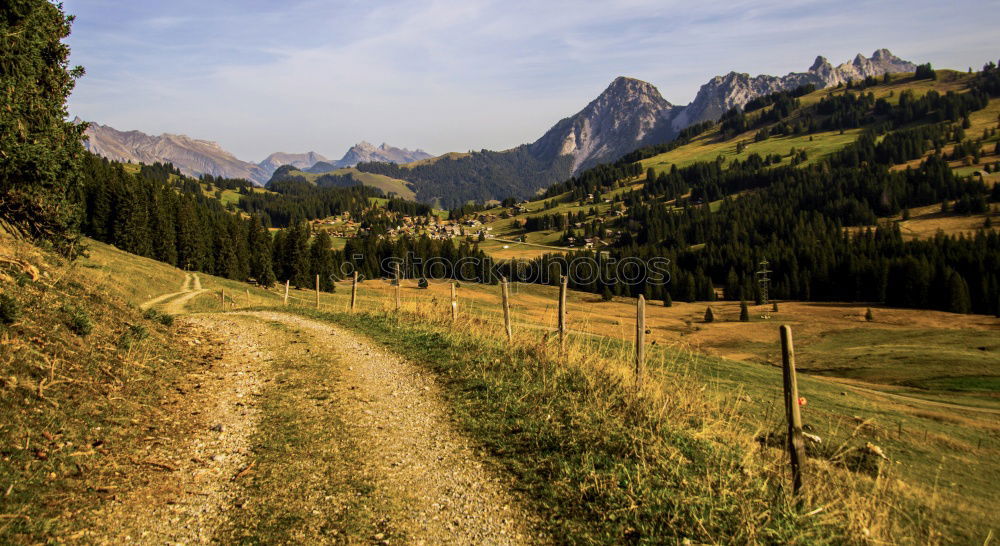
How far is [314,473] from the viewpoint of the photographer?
792 centimetres


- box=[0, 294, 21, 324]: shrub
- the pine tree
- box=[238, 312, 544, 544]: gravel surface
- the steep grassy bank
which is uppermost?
box=[0, 294, 21, 324]: shrub

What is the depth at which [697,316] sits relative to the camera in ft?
325

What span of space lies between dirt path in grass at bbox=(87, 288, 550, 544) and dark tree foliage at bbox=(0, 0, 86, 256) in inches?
697

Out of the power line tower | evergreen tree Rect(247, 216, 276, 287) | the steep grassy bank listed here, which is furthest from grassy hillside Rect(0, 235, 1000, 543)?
the power line tower

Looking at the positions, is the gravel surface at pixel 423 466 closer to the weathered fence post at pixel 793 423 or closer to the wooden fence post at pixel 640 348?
the weathered fence post at pixel 793 423

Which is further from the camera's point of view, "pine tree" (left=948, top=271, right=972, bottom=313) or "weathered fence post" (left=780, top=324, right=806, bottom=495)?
"pine tree" (left=948, top=271, right=972, bottom=313)

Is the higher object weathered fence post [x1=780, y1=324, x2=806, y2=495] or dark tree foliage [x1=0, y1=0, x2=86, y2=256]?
dark tree foliage [x1=0, y1=0, x2=86, y2=256]

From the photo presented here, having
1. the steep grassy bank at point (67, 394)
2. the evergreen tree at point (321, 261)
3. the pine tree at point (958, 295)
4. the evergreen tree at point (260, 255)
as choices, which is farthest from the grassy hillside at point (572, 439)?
the pine tree at point (958, 295)

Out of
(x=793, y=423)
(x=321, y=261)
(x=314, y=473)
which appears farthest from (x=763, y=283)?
(x=314, y=473)

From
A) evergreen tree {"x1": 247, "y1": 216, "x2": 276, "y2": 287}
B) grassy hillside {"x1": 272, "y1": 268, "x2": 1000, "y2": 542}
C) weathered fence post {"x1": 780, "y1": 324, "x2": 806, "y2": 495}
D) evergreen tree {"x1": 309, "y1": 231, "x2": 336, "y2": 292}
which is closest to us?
weathered fence post {"x1": 780, "y1": 324, "x2": 806, "y2": 495}

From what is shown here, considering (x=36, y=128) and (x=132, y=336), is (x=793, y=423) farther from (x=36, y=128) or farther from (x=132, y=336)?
(x=36, y=128)

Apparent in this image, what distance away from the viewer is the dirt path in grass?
6449mm

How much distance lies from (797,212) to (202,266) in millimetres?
182218

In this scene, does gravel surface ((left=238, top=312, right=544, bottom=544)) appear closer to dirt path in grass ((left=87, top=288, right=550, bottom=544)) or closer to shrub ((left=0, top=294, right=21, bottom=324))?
dirt path in grass ((left=87, top=288, right=550, bottom=544))
